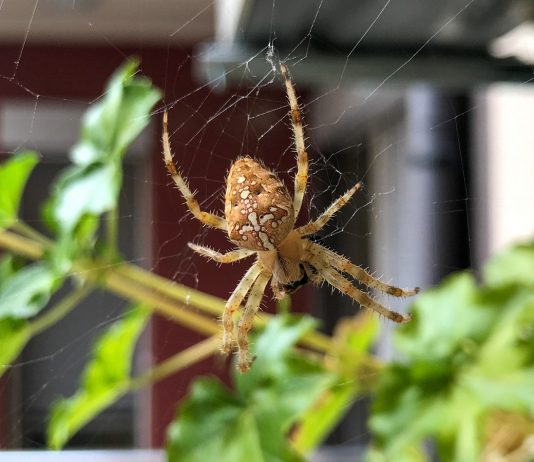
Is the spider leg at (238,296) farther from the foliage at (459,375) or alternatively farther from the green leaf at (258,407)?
the foliage at (459,375)

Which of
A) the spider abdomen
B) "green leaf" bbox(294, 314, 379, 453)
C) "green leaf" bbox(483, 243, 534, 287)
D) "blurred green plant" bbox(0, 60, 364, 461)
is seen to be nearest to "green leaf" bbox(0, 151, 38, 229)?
"blurred green plant" bbox(0, 60, 364, 461)

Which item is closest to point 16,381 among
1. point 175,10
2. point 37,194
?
point 37,194

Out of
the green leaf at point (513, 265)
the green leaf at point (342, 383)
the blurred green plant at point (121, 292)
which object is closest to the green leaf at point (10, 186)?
the blurred green plant at point (121, 292)

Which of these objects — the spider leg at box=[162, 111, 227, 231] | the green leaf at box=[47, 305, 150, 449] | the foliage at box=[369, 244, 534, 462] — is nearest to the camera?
the foliage at box=[369, 244, 534, 462]

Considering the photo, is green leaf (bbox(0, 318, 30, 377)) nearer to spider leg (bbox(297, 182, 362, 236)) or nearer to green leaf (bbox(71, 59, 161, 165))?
green leaf (bbox(71, 59, 161, 165))

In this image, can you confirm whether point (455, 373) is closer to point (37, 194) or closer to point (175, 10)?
point (175, 10)

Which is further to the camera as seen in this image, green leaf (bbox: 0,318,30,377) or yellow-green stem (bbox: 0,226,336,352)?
yellow-green stem (bbox: 0,226,336,352)
